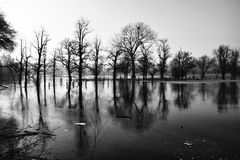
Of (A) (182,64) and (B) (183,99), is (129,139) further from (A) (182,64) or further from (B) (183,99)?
(A) (182,64)

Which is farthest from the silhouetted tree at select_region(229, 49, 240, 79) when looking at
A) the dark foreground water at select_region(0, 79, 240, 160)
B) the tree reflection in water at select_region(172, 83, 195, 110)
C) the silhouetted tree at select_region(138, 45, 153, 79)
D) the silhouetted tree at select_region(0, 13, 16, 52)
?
the silhouetted tree at select_region(0, 13, 16, 52)

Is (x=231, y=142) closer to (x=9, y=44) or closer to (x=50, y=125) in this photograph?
(x=50, y=125)

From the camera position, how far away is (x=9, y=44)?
44.5 feet

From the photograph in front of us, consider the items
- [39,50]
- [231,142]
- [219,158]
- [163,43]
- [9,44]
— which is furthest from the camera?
[163,43]

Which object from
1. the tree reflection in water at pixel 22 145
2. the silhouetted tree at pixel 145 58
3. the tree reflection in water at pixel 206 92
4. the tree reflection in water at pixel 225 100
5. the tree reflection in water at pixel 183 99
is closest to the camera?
the tree reflection in water at pixel 22 145

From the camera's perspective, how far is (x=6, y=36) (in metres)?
13.1

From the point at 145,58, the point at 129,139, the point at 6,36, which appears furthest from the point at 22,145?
the point at 145,58

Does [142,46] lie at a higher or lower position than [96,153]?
higher

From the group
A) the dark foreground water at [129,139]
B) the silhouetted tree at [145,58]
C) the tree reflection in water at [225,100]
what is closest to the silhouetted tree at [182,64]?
the silhouetted tree at [145,58]

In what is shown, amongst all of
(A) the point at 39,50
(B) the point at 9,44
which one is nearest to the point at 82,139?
(B) the point at 9,44

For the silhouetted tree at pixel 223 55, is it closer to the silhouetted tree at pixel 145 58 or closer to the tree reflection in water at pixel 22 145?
the silhouetted tree at pixel 145 58

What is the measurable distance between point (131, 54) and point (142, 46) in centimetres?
497

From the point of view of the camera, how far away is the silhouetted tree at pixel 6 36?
12747 millimetres

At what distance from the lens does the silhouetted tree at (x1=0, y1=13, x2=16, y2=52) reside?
41.8ft
